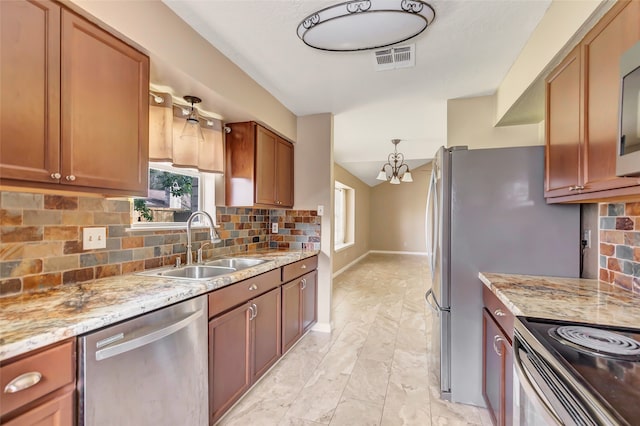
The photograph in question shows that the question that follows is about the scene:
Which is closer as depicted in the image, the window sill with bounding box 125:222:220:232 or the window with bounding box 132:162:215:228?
the window sill with bounding box 125:222:220:232

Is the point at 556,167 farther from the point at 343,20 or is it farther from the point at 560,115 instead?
the point at 343,20

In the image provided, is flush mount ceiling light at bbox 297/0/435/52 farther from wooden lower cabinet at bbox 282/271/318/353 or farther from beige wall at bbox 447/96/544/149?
wooden lower cabinet at bbox 282/271/318/353

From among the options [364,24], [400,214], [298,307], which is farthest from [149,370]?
[400,214]

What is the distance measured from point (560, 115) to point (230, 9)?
189 cm

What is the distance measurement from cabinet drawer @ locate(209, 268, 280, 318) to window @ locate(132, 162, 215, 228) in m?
0.77

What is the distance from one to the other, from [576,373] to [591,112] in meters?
1.11

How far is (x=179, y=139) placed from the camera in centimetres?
221

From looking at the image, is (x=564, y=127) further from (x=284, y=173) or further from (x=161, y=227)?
(x=161, y=227)

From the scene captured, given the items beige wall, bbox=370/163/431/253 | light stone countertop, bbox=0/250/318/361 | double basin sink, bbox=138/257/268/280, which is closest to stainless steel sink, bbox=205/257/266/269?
double basin sink, bbox=138/257/268/280

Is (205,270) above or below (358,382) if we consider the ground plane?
above

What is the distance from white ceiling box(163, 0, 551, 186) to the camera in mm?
1616

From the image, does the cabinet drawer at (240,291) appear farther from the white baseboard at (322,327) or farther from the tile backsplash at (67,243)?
the white baseboard at (322,327)

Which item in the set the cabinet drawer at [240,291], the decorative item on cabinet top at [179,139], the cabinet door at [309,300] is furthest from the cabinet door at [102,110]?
the cabinet door at [309,300]

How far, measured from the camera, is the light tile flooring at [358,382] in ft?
6.09
